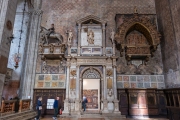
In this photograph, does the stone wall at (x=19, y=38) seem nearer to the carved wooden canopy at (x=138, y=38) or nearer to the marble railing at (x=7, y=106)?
the marble railing at (x=7, y=106)

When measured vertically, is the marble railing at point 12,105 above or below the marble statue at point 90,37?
below

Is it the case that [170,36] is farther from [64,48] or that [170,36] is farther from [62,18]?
[62,18]

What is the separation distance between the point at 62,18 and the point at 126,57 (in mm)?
6116

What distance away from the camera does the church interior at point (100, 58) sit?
934 cm

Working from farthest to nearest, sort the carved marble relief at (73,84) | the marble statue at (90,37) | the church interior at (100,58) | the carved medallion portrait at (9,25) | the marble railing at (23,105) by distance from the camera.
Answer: the marble statue at (90,37) < the carved marble relief at (73,84) < the church interior at (100,58) < the marble railing at (23,105) < the carved medallion portrait at (9,25)

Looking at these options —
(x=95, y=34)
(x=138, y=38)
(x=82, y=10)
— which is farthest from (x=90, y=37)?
(x=138, y=38)

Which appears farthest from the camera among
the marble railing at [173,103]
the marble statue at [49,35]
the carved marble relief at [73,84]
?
the marble statue at [49,35]

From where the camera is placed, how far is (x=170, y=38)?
975 cm

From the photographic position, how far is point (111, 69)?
10320 millimetres

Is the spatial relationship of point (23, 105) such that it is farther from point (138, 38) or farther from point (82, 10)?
point (138, 38)

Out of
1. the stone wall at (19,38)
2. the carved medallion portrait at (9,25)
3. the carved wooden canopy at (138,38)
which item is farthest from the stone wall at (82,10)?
the carved medallion portrait at (9,25)

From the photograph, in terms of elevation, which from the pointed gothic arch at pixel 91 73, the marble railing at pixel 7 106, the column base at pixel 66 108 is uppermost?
the pointed gothic arch at pixel 91 73

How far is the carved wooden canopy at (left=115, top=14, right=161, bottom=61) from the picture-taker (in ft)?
33.3

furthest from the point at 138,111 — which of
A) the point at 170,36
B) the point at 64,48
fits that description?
the point at 64,48
